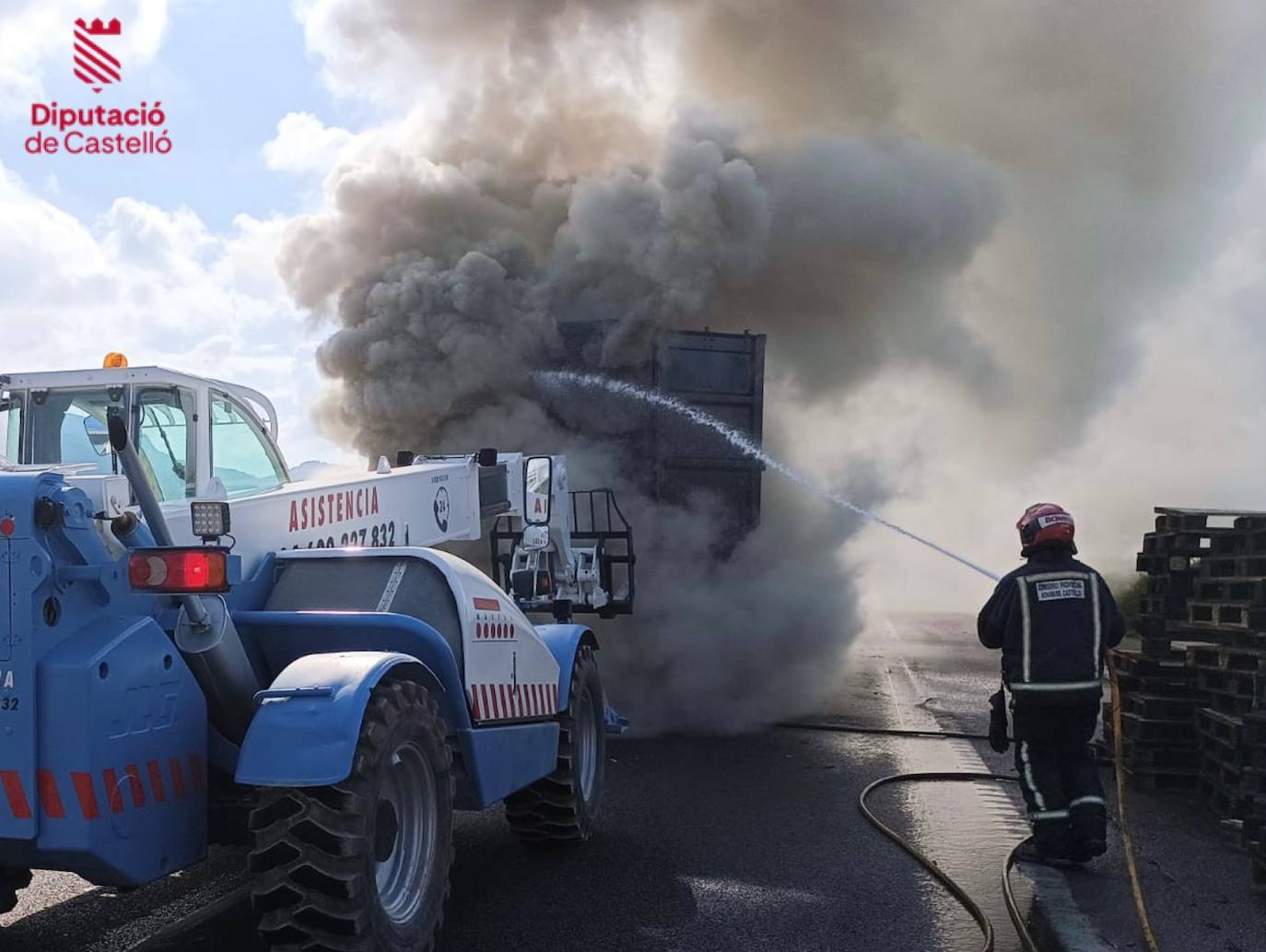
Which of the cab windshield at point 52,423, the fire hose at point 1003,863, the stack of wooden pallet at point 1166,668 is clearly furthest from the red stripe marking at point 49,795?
the stack of wooden pallet at point 1166,668

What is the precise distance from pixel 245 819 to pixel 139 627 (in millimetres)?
818

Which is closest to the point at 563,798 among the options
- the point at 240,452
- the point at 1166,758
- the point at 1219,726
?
the point at 240,452

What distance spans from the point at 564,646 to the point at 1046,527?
254cm

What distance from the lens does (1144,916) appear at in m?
4.55

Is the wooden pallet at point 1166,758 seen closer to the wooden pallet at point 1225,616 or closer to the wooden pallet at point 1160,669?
the wooden pallet at point 1160,669

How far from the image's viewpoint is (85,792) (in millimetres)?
3541

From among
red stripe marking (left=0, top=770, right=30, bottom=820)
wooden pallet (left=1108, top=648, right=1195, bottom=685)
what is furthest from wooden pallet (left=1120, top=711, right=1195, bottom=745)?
red stripe marking (left=0, top=770, right=30, bottom=820)

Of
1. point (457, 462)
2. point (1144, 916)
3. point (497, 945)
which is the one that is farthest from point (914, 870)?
point (457, 462)

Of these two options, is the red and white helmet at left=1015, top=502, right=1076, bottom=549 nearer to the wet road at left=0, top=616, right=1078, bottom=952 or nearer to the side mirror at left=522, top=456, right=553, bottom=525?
the wet road at left=0, top=616, right=1078, bottom=952

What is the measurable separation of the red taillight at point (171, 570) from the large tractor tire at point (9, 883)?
4.24 ft

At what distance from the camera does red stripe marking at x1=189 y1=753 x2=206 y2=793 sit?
3975 millimetres

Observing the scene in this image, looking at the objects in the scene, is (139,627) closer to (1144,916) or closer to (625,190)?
(1144,916)

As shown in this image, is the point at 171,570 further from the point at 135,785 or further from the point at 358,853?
the point at 358,853

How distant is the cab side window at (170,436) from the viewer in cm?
540
